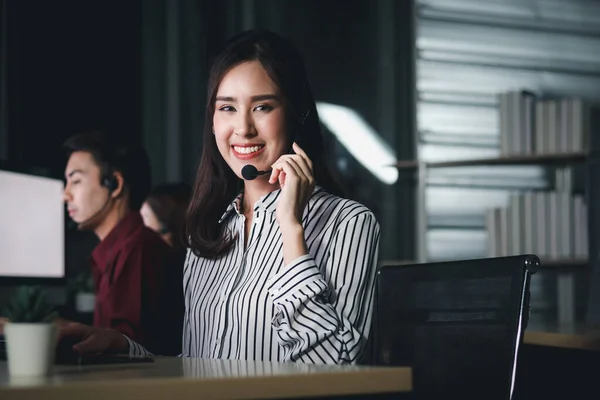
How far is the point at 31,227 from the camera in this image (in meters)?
2.88

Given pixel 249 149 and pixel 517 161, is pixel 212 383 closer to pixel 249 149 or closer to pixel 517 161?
pixel 249 149

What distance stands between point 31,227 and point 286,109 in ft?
3.81

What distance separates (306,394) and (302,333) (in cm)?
54

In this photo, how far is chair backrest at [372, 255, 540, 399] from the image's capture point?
1.70 metres

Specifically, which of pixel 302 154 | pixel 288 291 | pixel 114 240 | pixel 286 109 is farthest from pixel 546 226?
pixel 288 291

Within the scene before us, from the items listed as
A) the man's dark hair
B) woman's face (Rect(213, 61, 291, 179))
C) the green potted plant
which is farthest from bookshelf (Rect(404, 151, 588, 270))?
the green potted plant

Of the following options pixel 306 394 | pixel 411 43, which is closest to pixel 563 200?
pixel 411 43

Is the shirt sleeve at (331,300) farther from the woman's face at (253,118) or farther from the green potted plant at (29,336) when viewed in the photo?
the green potted plant at (29,336)

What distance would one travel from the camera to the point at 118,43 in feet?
15.4

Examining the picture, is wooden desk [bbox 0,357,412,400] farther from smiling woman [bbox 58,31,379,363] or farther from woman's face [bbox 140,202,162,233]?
woman's face [bbox 140,202,162,233]

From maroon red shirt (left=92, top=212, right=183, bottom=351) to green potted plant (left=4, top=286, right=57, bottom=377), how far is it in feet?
4.06

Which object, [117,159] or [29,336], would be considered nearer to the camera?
[29,336]

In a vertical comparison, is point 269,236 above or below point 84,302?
above

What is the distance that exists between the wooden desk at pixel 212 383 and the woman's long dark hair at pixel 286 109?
32.1 inches
